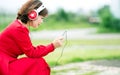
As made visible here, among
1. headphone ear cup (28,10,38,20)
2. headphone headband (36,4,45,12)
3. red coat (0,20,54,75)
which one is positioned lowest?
red coat (0,20,54,75)

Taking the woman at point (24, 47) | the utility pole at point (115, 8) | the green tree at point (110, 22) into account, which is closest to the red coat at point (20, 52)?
the woman at point (24, 47)

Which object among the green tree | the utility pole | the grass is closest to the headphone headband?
the grass

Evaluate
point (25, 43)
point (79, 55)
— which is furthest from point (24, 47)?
point (79, 55)

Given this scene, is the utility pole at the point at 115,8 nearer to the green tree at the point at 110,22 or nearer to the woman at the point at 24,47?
the green tree at the point at 110,22

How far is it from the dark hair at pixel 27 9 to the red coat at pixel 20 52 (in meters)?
0.08

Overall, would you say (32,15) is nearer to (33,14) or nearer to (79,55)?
(33,14)

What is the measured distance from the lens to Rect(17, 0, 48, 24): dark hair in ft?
16.2

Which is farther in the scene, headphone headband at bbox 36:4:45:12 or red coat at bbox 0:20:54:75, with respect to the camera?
headphone headband at bbox 36:4:45:12

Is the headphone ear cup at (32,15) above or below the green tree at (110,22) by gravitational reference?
above

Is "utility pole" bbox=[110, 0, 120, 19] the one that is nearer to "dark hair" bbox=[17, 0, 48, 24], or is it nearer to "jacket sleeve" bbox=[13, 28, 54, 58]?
"dark hair" bbox=[17, 0, 48, 24]

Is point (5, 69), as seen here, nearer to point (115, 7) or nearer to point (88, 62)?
point (88, 62)

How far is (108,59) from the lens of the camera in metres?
9.17

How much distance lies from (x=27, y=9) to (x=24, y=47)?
1.36 feet

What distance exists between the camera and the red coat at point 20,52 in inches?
191
